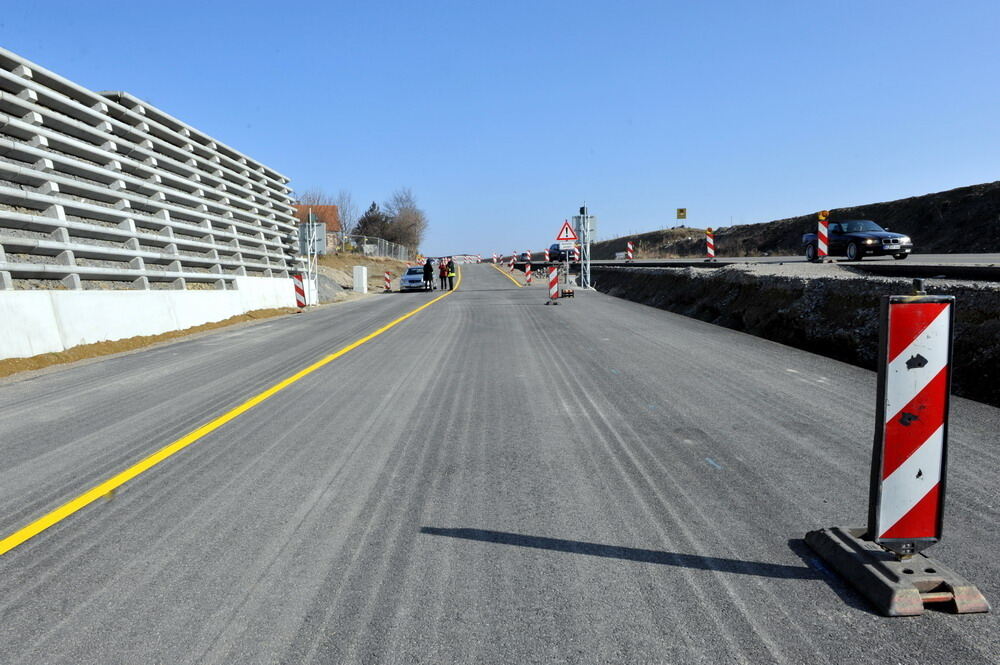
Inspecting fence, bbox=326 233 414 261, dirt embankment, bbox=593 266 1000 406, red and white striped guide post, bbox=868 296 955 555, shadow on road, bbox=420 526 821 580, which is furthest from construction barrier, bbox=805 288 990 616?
fence, bbox=326 233 414 261

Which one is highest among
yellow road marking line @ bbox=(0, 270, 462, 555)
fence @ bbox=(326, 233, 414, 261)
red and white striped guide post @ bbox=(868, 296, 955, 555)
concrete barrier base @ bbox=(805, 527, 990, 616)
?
fence @ bbox=(326, 233, 414, 261)

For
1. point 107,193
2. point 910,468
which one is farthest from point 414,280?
point 910,468

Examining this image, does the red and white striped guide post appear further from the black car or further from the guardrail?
the black car

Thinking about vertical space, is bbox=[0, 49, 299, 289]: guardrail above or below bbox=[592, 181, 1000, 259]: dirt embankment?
above

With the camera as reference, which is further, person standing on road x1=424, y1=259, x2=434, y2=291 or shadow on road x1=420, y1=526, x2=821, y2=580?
person standing on road x1=424, y1=259, x2=434, y2=291

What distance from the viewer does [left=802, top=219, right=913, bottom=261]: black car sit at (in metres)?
21.2

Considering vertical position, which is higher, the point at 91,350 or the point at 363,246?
the point at 363,246

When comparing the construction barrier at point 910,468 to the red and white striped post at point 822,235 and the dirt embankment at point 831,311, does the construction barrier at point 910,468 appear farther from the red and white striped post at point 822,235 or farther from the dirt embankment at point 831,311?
the red and white striped post at point 822,235

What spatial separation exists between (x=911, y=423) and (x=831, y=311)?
335 inches

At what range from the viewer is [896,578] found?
2.81m

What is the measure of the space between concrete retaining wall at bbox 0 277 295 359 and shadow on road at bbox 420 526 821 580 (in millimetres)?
9101

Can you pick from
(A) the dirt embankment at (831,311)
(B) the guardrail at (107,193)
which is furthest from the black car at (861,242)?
(B) the guardrail at (107,193)

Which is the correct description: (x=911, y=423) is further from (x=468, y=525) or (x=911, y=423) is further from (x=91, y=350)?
(x=91, y=350)

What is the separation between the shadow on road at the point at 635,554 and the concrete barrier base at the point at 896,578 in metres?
0.17
